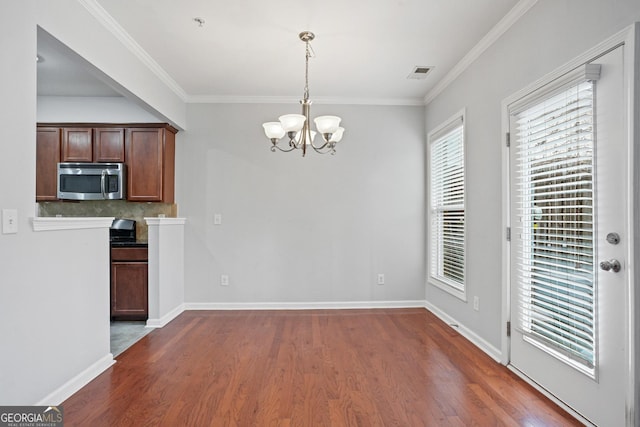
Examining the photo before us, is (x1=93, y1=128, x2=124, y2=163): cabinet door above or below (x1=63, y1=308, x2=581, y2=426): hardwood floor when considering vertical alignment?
above

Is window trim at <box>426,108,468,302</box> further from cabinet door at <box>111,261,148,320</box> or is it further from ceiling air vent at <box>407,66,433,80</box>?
cabinet door at <box>111,261,148,320</box>

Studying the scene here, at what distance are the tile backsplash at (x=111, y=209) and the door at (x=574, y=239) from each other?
13.3 feet

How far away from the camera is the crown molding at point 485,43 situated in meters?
2.53

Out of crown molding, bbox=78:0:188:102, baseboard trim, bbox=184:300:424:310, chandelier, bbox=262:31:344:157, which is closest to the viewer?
crown molding, bbox=78:0:188:102

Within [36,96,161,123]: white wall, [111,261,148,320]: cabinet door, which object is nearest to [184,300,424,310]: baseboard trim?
[111,261,148,320]: cabinet door

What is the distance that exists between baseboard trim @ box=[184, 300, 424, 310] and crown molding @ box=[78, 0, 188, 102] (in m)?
2.63

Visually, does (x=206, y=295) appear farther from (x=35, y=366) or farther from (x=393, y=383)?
(x=393, y=383)

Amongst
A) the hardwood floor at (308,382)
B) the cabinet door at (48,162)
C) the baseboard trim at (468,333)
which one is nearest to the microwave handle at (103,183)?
the cabinet door at (48,162)

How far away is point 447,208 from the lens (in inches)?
157

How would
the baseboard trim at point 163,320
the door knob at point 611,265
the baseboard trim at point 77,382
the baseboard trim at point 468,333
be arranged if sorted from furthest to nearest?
the baseboard trim at point 163,320
the baseboard trim at point 468,333
the baseboard trim at point 77,382
the door knob at point 611,265

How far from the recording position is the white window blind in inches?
145

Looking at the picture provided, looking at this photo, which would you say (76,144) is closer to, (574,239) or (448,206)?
(448,206)

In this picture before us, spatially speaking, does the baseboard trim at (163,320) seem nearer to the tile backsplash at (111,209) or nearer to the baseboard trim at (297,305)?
the baseboard trim at (297,305)

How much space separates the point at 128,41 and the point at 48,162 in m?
2.20
